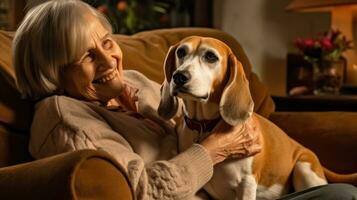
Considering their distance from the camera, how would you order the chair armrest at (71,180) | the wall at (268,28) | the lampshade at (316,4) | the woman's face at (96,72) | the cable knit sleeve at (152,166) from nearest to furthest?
the chair armrest at (71,180) → the cable knit sleeve at (152,166) → the woman's face at (96,72) → the lampshade at (316,4) → the wall at (268,28)

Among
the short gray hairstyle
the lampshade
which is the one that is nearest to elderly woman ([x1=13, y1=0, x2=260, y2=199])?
the short gray hairstyle

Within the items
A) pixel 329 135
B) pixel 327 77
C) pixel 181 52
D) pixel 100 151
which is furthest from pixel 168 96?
pixel 327 77

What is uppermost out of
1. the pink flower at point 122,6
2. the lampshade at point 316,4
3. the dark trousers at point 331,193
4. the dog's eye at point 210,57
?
the dog's eye at point 210,57

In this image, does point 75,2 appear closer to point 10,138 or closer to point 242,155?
point 10,138

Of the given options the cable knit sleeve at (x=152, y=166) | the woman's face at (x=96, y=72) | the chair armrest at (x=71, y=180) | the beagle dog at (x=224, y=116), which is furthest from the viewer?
the woman's face at (x=96, y=72)

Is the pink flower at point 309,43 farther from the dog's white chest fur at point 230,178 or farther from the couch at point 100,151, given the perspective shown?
the dog's white chest fur at point 230,178

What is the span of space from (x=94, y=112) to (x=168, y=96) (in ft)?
0.60

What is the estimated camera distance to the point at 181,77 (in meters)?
1.26

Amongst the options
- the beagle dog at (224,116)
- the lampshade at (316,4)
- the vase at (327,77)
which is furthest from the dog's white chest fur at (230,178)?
the lampshade at (316,4)

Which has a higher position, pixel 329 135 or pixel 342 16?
pixel 342 16

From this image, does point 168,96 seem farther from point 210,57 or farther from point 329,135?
Answer: point 329,135

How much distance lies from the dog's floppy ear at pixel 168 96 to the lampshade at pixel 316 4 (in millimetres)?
1512

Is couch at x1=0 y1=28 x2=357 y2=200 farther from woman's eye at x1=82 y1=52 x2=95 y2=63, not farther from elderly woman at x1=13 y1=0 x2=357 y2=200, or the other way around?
woman's eye at x1=82 y1=52 x2=95 y2=63

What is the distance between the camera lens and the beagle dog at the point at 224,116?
1.31 m
